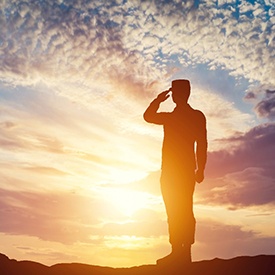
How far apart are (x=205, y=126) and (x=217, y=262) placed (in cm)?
392

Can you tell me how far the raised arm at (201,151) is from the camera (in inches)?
422

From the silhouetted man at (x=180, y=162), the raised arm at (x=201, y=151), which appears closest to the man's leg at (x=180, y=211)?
the silhouetted man at (x=180, y=162)

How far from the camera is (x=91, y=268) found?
40.6 ft

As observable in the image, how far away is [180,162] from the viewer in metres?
10.5

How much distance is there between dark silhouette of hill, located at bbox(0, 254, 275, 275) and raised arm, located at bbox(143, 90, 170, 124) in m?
3.75

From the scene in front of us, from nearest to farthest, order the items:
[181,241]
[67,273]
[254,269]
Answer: [181,241], [254,269], [67,273]

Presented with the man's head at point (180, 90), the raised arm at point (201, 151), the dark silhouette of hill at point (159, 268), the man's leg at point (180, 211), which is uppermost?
the man's head at point (180, 90)

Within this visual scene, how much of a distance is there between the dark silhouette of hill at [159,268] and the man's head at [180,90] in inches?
168

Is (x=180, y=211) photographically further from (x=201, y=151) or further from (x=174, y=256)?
(x=201, y=151)

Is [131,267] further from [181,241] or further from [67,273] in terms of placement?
[181,241]

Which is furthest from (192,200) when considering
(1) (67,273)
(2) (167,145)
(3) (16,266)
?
(3) (16,266)

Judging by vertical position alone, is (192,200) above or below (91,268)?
above

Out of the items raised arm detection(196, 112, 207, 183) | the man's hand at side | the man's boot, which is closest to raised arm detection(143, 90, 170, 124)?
raised arm detection(196, 112, 207, 183)

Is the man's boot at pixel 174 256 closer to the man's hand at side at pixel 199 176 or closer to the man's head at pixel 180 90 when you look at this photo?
the man's hand at side at pixel 199 176
